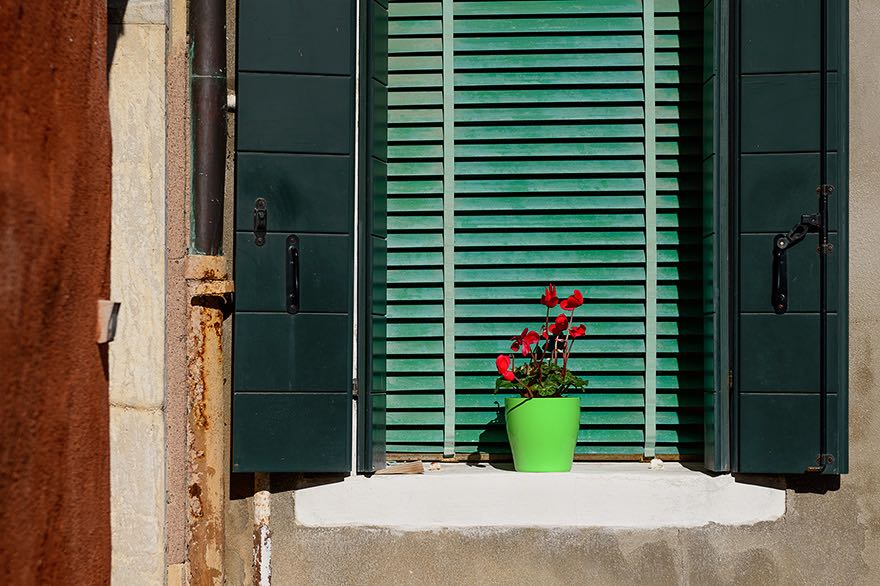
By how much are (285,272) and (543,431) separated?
1.06m

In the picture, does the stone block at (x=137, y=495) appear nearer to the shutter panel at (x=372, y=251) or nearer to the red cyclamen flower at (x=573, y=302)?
the shutter panel at (x=372, y=251)

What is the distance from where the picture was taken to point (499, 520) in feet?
15.0

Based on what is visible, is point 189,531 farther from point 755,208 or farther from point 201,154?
point 755,208

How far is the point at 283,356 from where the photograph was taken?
14.8ft

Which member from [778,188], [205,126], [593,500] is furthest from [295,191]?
[778,188]

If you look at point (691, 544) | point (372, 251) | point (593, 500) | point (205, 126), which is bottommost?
point (691, 544)

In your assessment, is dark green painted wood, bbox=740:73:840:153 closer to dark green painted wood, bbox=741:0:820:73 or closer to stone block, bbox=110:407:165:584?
dark green painted wood, bbox=741:0:820:73

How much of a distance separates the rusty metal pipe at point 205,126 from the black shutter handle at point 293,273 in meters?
0.30

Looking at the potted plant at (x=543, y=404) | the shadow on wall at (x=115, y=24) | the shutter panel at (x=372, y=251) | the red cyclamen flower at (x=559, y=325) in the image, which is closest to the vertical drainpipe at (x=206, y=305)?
the shadow on wall at (x=115, y=24)

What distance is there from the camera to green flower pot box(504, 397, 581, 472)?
4.54 metres

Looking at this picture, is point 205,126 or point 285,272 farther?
point 205,126

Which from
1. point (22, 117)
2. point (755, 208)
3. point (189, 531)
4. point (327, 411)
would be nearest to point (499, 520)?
point (327, 411)

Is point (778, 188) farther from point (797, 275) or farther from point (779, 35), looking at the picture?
point (779, 35)

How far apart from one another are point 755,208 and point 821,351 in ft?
1.78
